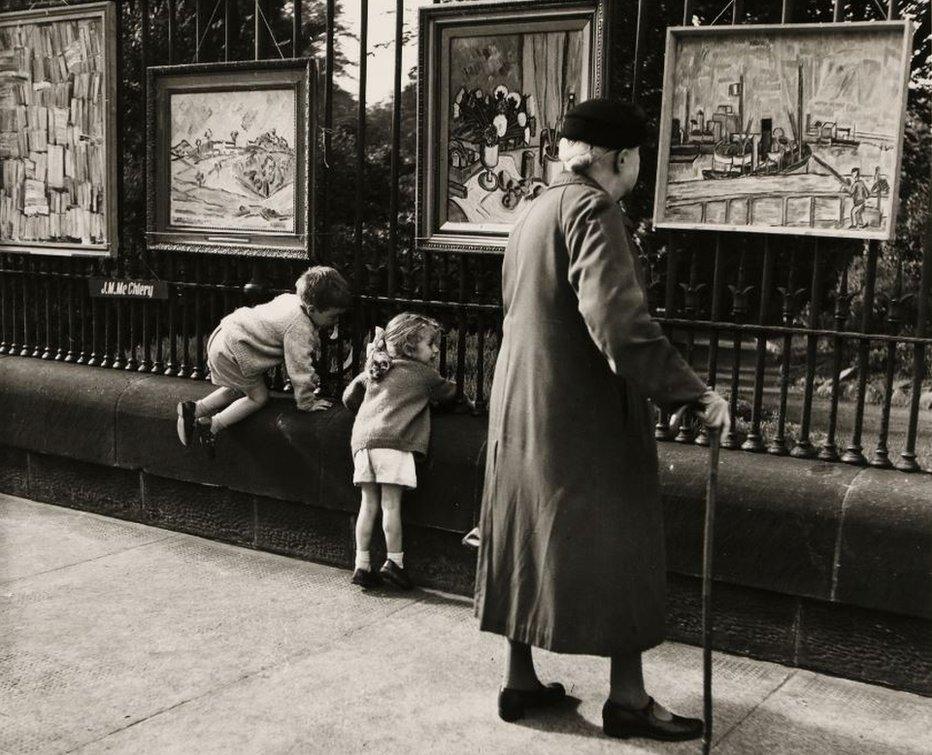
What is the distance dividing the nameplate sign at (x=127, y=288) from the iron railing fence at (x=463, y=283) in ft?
0.24

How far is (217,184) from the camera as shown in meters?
6.30

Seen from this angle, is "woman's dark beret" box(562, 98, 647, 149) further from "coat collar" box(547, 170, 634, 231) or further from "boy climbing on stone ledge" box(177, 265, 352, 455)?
"boy climbing on stone ledge" box(177, 265, 352, 455)

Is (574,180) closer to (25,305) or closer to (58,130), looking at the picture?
(58,130)

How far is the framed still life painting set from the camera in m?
5.04

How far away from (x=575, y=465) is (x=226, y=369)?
8.72 feet

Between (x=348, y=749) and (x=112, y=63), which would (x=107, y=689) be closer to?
(x=348, y=749)

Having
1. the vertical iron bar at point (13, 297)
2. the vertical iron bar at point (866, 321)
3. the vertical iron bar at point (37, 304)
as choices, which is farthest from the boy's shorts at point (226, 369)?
the vertical iron bar at point (866, 321)

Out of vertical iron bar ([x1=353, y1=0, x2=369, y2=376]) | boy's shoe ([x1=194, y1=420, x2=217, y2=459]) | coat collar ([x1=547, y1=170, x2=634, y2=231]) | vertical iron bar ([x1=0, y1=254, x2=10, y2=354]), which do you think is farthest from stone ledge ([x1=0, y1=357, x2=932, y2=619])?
coat collar ([x1=547, y1=170, x2=634, y2=231])

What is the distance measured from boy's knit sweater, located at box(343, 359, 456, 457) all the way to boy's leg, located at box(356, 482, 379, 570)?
20 cm

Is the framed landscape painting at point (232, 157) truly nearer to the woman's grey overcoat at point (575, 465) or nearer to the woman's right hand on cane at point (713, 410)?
the woman's grey overcoat at point (575, 465)

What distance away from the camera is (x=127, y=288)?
6703 mm

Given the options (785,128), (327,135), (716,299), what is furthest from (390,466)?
(785,128)

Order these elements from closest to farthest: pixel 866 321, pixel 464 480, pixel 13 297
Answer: pixel 866 321
pixel 464 480
pixel 13 297

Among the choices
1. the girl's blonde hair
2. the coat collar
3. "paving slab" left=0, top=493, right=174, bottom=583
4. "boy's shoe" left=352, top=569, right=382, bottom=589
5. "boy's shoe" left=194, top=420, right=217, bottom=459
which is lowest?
"paving slab" left=0, top=493, right=174, bottom=583
